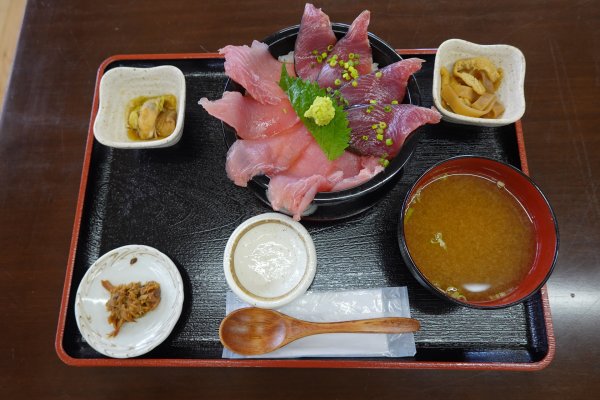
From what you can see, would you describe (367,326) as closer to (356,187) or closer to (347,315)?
(347,315)

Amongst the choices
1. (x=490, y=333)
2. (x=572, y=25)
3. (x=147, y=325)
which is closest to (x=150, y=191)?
(x=147, y=325)

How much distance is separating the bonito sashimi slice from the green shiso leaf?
57mm

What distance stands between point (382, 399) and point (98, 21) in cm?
246

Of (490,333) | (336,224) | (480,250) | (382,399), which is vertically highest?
(336,224)

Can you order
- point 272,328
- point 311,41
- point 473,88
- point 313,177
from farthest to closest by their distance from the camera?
point 473,88
point 311,41
point 272,328
point 313,177

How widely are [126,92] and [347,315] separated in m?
1.44

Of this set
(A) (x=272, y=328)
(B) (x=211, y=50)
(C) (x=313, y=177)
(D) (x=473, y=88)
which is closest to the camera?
(C) (x=313, y=177)

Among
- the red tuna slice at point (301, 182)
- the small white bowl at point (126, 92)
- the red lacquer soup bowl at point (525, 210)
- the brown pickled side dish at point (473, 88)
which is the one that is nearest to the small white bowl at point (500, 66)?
the brown pickled side dish at point (473, 88)

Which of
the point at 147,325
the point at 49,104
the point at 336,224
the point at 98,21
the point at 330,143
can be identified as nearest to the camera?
the point at 330,143

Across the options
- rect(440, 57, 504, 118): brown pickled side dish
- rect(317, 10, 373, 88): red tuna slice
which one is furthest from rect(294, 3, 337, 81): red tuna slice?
rect(440, 57, 504, 118): brown pickled side dish

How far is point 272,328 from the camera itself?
1.55 meters

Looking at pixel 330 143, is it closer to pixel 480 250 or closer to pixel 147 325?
pixel 480 250

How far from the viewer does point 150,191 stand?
183cm

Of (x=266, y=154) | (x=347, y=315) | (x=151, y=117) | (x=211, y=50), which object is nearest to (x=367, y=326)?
(x=347, y=315)
